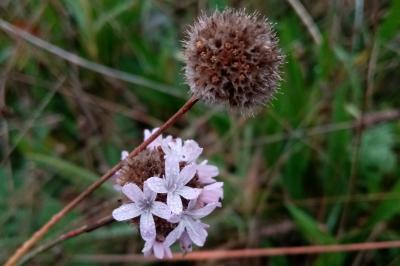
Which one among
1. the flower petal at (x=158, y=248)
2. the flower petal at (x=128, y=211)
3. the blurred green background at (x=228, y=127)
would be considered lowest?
the flower petal at (x=158, y=248)

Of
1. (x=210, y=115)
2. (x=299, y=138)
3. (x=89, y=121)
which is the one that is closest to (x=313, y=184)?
(x=299, y=138)

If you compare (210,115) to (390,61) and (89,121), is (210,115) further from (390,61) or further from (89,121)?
(390,61)

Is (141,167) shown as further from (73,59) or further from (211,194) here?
(73,59)

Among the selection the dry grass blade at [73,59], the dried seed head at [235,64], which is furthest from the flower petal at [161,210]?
the dry grass blade at [73,59]

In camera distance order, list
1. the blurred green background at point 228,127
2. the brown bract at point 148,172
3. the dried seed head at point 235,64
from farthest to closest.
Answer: the blurred green background at point 228,127, the brown bract at point 148,172, the dried seed head at point 235,64

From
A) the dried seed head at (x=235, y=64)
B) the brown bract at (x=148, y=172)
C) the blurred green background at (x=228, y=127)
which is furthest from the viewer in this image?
the blurred green background at (x=228, y=127)

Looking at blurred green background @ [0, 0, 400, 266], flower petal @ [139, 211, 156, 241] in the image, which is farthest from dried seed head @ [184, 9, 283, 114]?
blurred green background @ [0, 0, 400, 266]

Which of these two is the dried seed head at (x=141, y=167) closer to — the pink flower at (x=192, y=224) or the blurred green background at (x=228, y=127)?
the pink flower at (x=192, y=224)
